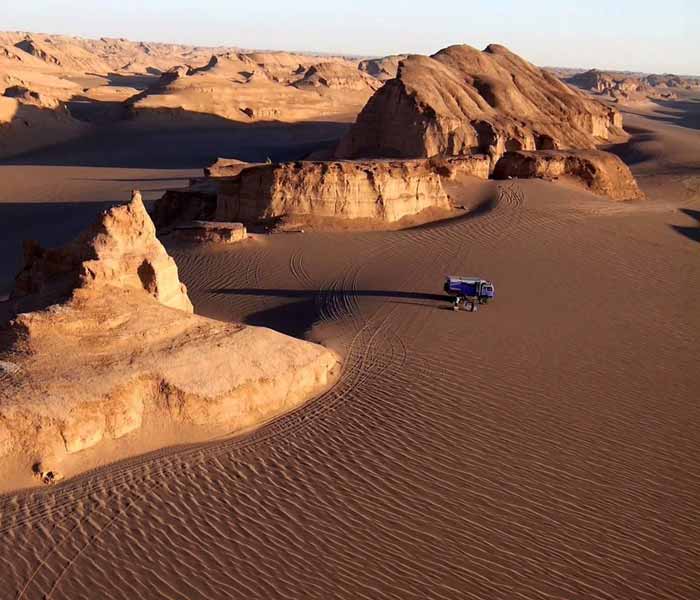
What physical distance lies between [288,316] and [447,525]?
804 centimetres

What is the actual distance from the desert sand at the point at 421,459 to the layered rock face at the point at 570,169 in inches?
373

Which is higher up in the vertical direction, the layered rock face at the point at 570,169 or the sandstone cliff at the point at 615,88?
the sandstone cliff at the point at 615,88

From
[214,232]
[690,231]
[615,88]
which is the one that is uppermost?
[615,88]

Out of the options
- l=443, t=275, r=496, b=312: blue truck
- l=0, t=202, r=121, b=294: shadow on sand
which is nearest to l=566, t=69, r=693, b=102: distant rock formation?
l=0, t=202, r=121, b=294: shadow on sand

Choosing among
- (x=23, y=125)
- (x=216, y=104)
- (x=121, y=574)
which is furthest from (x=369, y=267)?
→ (x=216, y=104)

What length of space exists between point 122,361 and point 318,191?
1249 cm

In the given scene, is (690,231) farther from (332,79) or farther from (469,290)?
(332,79)

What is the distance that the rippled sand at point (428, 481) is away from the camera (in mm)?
6906

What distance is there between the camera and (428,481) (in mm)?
8555

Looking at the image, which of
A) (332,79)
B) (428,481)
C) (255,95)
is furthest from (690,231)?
(332,79)

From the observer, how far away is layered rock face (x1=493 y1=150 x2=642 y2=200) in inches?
1109

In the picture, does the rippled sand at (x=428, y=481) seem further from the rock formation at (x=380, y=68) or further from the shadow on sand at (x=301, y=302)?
the rock formation at (x=380, y=68)

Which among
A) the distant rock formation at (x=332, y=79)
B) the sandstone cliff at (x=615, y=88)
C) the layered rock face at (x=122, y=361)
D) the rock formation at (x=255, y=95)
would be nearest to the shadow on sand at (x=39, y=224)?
the layered rock face at (x=122, y=361)

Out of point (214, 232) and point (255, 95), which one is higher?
point (255, 95)
